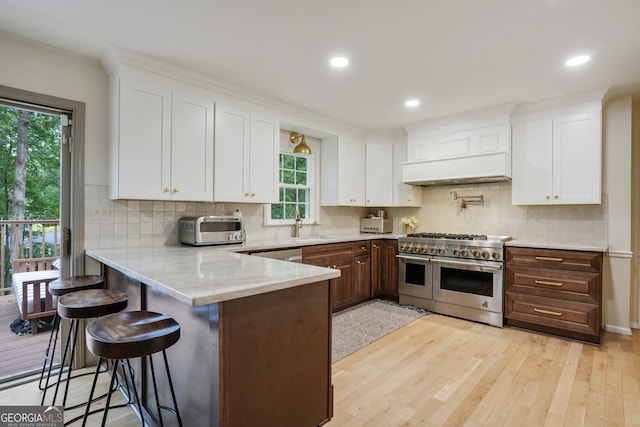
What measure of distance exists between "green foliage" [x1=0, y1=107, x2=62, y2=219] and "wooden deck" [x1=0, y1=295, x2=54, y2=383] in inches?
42.7

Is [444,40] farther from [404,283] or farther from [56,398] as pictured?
[56,398]

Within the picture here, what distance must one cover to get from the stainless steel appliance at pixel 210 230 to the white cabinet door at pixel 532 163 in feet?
10.3

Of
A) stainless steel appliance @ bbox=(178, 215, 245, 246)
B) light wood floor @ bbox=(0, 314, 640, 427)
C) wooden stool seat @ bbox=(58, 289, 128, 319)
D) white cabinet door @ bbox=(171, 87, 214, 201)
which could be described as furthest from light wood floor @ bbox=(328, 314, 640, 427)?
white cabinet door @ bbox=(171, 87, 214, 201)

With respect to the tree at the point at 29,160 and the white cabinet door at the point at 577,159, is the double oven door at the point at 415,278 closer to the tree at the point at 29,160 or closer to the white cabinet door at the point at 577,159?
the white cabinet door at the point at 577,159

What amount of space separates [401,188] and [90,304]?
3946mm

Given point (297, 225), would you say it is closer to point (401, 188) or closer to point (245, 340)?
point (401, 188)

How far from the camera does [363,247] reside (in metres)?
4.28

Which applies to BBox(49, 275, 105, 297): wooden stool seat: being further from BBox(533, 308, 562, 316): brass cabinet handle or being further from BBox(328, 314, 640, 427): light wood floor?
BBox(533, 308, 562, 316): brass cabinet handle

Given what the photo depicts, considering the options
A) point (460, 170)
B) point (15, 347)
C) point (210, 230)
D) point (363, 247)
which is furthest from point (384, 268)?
point (15, 347)

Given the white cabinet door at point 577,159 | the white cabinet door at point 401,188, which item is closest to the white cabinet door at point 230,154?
the white cabinet door at point 401,188

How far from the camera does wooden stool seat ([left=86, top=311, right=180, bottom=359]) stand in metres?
1.24

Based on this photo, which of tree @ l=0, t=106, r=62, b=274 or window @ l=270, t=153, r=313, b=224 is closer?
tree @ l=0, t=106, r=62, b=274

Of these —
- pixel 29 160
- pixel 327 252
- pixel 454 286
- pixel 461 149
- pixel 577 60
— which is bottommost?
pixel 454 286

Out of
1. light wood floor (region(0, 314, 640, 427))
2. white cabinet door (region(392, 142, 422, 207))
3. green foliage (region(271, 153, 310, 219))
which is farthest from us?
white cabinet door (region(392, 142, 422, 207))
